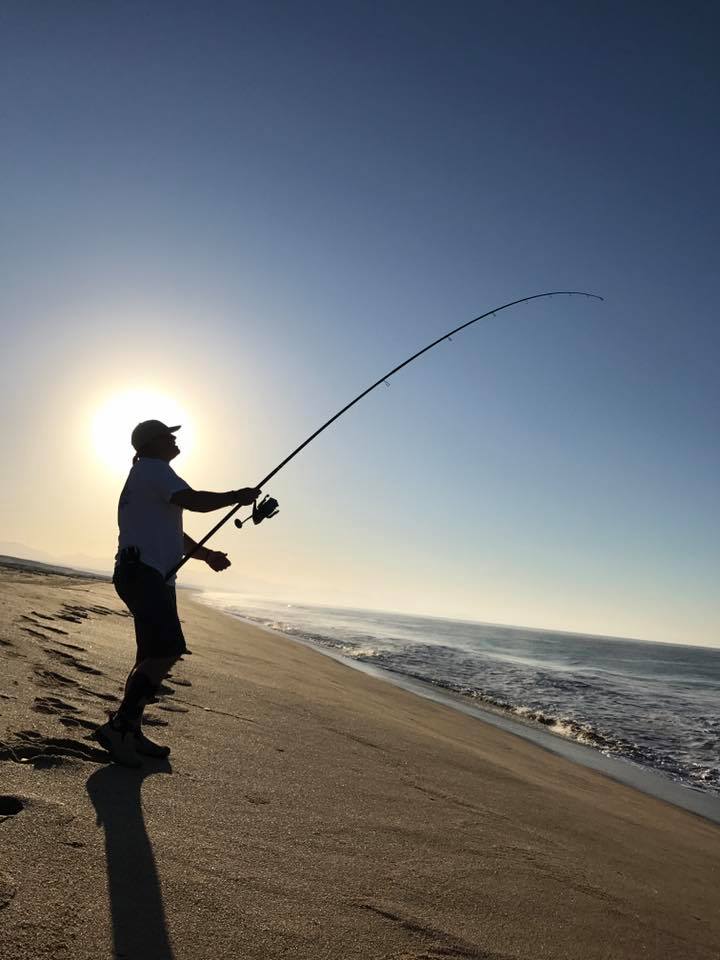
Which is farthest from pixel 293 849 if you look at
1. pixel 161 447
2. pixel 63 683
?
pixel 63 683

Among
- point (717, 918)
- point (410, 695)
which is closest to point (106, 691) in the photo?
point (717, 918)

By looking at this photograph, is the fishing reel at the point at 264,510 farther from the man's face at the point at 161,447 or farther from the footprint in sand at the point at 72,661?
the footprint in sand at the point at 72,661

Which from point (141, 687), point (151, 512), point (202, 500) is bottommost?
point (141, 687)

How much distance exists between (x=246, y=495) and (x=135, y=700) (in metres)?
1.33

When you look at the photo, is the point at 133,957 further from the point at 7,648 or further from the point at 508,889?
the point at 7,648

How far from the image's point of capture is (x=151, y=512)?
3514 mm

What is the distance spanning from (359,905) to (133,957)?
2.68 ft

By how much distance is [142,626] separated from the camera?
3371 mm

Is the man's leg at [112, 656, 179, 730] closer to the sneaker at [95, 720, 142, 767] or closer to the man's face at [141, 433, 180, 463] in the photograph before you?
the sneaker at [95, 720, 142, 767]

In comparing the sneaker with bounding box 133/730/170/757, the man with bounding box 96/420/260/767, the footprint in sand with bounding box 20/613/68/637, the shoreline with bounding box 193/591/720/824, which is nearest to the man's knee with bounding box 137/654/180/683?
the man with bounding box 96/420/260/767

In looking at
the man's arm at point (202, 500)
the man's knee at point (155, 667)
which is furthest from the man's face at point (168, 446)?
the man's knee at point (155, 667)

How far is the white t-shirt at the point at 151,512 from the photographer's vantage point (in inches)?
136

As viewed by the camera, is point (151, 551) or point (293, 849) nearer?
point (293, 849)

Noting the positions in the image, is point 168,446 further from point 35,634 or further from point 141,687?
point 35,634
